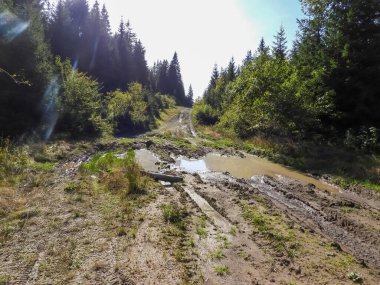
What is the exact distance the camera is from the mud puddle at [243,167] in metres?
16.1

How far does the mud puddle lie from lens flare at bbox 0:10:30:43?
599 inches

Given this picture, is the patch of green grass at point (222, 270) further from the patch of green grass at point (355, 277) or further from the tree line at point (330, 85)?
the tree line at point (330, 85)

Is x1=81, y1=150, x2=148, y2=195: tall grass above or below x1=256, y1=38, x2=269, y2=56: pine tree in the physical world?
below

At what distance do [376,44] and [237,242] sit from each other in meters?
22.4

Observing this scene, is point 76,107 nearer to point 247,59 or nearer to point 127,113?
point 127,113

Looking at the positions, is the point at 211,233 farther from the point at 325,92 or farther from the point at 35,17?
the point at 35,17

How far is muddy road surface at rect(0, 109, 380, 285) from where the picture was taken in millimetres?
6062

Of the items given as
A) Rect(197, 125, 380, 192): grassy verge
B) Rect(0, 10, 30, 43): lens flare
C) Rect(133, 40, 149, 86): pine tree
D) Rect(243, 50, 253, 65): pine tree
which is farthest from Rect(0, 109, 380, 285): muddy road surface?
Rect(133, 40, 149, 86): pine tree

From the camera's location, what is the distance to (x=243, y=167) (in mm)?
18125

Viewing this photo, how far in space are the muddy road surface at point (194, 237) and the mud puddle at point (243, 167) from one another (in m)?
3.10

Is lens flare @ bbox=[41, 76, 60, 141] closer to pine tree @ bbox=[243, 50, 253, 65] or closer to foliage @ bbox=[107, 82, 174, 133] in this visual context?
foliage @ bbox=[107, 82, 174, 133]

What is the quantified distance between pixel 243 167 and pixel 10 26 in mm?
19077

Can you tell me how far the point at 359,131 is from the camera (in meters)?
22.5

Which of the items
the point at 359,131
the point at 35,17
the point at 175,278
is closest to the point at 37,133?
the point at 35,17
